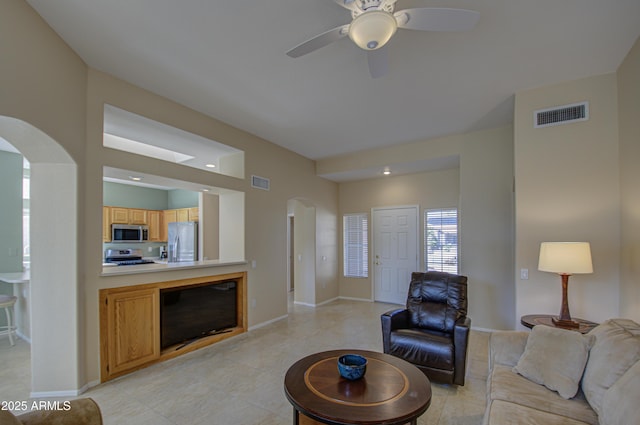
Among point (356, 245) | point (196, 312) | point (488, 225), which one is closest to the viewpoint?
point (196, 312)

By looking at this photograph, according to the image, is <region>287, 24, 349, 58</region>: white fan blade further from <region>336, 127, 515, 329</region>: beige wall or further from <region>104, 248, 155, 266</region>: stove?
<region>104, 248, 155, 266</region>: stove

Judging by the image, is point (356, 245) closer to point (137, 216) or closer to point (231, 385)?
point (231, 385)

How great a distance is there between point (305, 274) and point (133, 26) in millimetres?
5095

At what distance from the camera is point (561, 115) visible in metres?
3.23

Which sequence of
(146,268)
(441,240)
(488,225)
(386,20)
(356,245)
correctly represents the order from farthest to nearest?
(356,245)
(441,240)
(488,225)
(146,268)
(386,20)

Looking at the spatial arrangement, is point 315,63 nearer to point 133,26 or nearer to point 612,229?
point 133,26

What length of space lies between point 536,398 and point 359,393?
3.56 ft

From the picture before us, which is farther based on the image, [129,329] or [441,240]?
[441,240]

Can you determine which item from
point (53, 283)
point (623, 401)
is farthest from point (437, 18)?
point (53, 283)

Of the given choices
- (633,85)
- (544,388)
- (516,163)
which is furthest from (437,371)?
(633,85)

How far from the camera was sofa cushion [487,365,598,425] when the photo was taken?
1656 millimetres

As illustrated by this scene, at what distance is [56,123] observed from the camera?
247cm

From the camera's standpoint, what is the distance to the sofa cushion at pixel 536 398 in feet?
5.43

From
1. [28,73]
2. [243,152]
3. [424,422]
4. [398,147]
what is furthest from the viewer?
[398,147]
